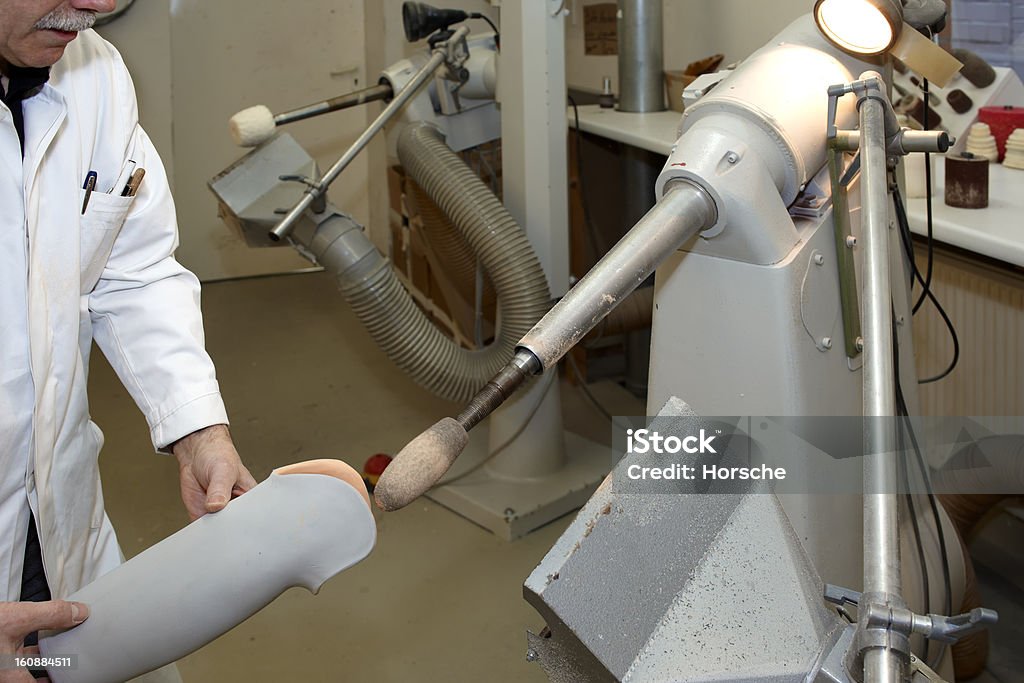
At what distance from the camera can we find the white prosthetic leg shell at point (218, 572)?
94cm

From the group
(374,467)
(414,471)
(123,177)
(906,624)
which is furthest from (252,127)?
(906,624)

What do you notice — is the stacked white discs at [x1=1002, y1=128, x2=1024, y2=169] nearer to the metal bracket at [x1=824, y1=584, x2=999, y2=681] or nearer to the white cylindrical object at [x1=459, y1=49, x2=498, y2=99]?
the white cylindrical object at [x1=459, y1=49, x2=498, y2=99]

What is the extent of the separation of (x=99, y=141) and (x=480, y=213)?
3.55 feet

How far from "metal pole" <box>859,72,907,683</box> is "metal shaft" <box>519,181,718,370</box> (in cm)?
20

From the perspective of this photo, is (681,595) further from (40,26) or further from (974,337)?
(974,337)

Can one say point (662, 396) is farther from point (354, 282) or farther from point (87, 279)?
point (354, 282)

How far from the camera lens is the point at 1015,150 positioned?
77.2 inches

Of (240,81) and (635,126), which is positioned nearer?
(635,126)

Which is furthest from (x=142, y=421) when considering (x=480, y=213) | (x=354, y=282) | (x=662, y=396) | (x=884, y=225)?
(x=884, y=225)

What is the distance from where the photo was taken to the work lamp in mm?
1223

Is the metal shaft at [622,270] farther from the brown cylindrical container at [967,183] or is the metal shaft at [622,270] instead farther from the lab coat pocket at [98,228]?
the brown cylindrical container at [967,183]

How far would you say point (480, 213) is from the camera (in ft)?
7.27

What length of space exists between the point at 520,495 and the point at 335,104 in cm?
109

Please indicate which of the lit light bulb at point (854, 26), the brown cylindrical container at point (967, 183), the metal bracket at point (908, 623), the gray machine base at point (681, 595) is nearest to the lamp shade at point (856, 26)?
the lit light bulb at point (854, 26)
